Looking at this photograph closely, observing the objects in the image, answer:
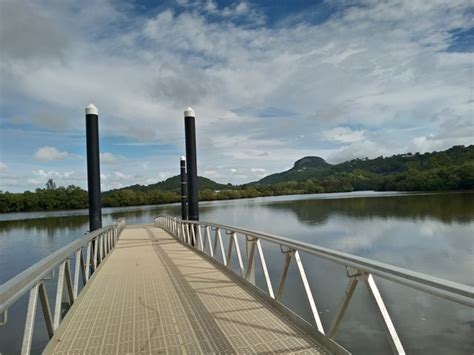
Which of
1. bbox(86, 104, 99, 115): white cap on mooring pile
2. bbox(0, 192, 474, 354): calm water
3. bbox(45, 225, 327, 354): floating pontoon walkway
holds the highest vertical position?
bbox(86, 104, 99, 115): white cap on mooring pile

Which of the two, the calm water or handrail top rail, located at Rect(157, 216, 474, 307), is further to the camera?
the calm water

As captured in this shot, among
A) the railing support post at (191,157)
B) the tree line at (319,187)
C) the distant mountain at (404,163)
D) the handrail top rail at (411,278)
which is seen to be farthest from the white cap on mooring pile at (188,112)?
the distant mountain at (404,163)

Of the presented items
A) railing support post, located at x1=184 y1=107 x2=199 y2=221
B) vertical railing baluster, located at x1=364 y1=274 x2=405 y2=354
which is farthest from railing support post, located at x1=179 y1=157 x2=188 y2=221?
vertical railing baluster, located at x1=364 y1=274 x2=405 y2=354

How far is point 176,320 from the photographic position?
11.0 feet

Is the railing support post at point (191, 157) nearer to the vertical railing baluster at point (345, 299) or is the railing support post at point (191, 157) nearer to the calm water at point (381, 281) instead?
the calm water at point (381, 281)

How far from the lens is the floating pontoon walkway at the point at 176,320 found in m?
2.75

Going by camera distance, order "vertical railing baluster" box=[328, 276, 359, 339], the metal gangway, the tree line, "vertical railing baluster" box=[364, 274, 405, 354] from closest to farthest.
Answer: "vertical railing baluster" box=[364, 274, 405, 354]
the metal gangway
"vertical railing baluster" box=[328, 276, 359, 339]
the tree line

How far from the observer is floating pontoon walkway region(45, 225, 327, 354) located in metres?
2.75

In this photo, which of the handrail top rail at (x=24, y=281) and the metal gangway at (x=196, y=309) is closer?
the handrail top rail at (x=24, y=281)

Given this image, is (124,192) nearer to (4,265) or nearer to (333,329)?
(4,265)

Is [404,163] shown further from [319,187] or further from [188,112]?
[188,112]

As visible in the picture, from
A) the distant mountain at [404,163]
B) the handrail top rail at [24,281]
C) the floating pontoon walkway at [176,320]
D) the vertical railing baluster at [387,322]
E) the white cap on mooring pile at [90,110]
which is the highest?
the distant mountain at [404,163]

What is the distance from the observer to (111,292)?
4.65m

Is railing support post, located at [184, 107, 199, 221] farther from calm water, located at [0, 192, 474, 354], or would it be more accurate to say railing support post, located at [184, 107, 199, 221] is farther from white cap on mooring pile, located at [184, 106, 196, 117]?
calm water, located at [0, 192, 474, 354]
